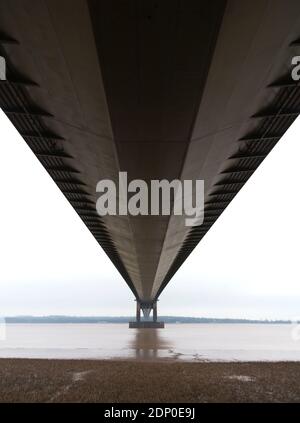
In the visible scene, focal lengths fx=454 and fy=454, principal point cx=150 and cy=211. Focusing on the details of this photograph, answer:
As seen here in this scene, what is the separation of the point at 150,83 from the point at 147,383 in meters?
10.6

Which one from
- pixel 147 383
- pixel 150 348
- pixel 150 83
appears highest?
pixel 150 83

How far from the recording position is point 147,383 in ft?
53.3

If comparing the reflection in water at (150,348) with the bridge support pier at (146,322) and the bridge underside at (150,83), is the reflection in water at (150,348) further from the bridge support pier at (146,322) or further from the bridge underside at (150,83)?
the bridge support pier at (146,322)

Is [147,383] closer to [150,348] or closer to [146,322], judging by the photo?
[150,348]

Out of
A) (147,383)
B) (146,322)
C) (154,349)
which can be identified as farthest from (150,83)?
(146,322)

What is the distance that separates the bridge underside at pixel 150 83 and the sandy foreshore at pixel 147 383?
7827mm

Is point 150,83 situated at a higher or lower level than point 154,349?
higher

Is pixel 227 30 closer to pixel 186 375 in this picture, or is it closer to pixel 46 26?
pixel 46 26

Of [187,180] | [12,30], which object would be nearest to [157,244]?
[187,180]

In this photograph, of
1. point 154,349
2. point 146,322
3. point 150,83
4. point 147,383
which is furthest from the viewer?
point 146,322

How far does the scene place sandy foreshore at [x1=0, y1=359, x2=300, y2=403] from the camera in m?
13.5

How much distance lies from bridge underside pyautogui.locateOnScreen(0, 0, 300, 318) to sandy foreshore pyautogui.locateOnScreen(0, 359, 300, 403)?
7.83 m

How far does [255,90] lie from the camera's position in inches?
480
